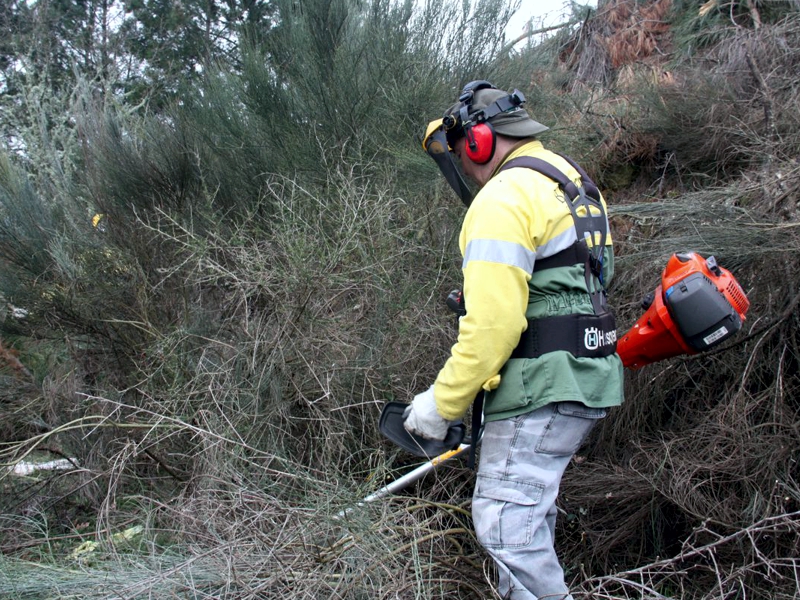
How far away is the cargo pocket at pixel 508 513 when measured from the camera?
227 cm

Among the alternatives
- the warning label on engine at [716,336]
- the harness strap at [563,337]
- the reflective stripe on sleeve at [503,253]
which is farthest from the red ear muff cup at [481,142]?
the warning label on engine at [716,336]

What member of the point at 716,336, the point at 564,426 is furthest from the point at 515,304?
the point at 716,336

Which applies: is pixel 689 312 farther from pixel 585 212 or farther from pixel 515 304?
pixel 515 304

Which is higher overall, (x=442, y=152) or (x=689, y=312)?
(x=442, y=152)

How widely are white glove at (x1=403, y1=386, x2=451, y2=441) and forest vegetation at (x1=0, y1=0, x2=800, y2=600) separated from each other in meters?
0.41

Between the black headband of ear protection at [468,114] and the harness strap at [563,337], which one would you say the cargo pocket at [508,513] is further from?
the black headband of ear protection at [468,114]

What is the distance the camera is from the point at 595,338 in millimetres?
2344

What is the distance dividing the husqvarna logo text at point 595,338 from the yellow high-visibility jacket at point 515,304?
2.0 inches

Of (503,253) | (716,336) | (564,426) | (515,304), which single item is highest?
(503,253)

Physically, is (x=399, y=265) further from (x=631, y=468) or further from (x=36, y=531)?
(x=36, y=531)

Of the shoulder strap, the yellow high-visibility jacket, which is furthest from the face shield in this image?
the yellow high-visibility jacket

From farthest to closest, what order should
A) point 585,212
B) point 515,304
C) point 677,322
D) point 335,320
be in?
point 335,320
point 677,322
point 585,212
point 515,304

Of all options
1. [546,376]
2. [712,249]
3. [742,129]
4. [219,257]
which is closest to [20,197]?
[219,257]

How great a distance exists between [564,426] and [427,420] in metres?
0.47
